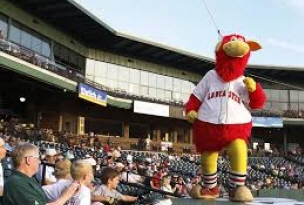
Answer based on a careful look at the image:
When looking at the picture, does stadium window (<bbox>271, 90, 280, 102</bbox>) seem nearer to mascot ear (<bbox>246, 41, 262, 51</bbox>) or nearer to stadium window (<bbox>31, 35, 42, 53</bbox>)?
stadium window (<bbox>31, 35, 42, 53</bbox>)

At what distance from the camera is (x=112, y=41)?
27703 millimetres

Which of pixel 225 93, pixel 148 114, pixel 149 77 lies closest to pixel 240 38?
pixel 225 93

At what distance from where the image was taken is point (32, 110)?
77.9ft

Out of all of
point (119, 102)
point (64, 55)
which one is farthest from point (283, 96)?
point (64, 55)

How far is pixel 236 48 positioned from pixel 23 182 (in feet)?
12.7

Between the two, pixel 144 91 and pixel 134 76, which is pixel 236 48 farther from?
Answer: pixel 144 91

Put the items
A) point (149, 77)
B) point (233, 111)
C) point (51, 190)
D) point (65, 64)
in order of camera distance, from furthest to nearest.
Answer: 1. point (149, 77)
2. point (65, 64)
3. point (233, 111)
4. point (51, 190)

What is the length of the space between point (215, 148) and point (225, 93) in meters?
0.72

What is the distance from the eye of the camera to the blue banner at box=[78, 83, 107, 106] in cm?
2195

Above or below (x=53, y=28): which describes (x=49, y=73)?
below

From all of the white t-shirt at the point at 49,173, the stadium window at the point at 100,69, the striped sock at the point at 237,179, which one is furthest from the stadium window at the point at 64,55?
the striped sock at the point at 237,179

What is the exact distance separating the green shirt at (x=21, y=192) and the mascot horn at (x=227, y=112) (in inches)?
135

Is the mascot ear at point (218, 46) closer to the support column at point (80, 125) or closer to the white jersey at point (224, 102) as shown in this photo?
the white jersey at point (224, 102)

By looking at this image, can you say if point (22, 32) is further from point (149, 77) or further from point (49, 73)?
point (149, 77)
